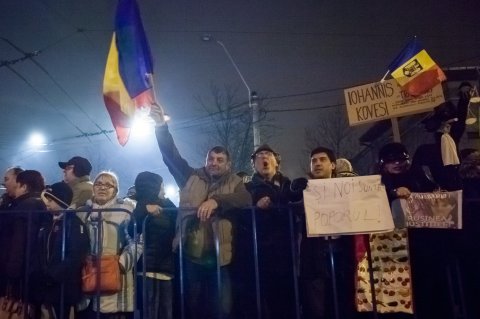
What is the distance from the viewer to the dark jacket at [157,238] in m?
4.43

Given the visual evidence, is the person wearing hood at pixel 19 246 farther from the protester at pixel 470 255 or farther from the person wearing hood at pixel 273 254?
the protester at pixel 470 255

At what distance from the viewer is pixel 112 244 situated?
4520mm

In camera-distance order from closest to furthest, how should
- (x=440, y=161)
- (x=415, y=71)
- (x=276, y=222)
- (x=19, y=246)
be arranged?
(x=19, y=246), (x=276, y=222), (x=440, y=161), (x=415, y=71)

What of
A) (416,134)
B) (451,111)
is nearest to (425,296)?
(451,111)

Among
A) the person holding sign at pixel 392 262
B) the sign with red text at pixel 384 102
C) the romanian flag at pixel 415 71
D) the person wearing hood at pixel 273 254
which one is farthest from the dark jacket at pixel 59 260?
the romanian flag at pixel 415 71

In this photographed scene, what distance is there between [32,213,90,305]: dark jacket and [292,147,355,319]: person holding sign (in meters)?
2.13

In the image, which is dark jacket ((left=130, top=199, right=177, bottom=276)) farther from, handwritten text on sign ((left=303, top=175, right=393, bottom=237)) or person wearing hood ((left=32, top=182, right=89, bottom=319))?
handwritten text on sign ((left=303, top=175, right=393, bottom=237))

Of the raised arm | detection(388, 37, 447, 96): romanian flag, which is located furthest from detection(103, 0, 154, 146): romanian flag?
detection(388, 37, 447, 96): romanian flag

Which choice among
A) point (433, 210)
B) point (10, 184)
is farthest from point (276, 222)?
point (10, 184)

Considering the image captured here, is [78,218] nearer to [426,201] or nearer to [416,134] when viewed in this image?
[426,201]

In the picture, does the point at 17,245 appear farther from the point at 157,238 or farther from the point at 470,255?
the point at 470,255

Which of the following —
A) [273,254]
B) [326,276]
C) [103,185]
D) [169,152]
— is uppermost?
[169,152]

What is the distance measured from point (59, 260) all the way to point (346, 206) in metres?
2.77

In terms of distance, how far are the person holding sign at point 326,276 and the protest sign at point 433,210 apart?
2.12 ft
